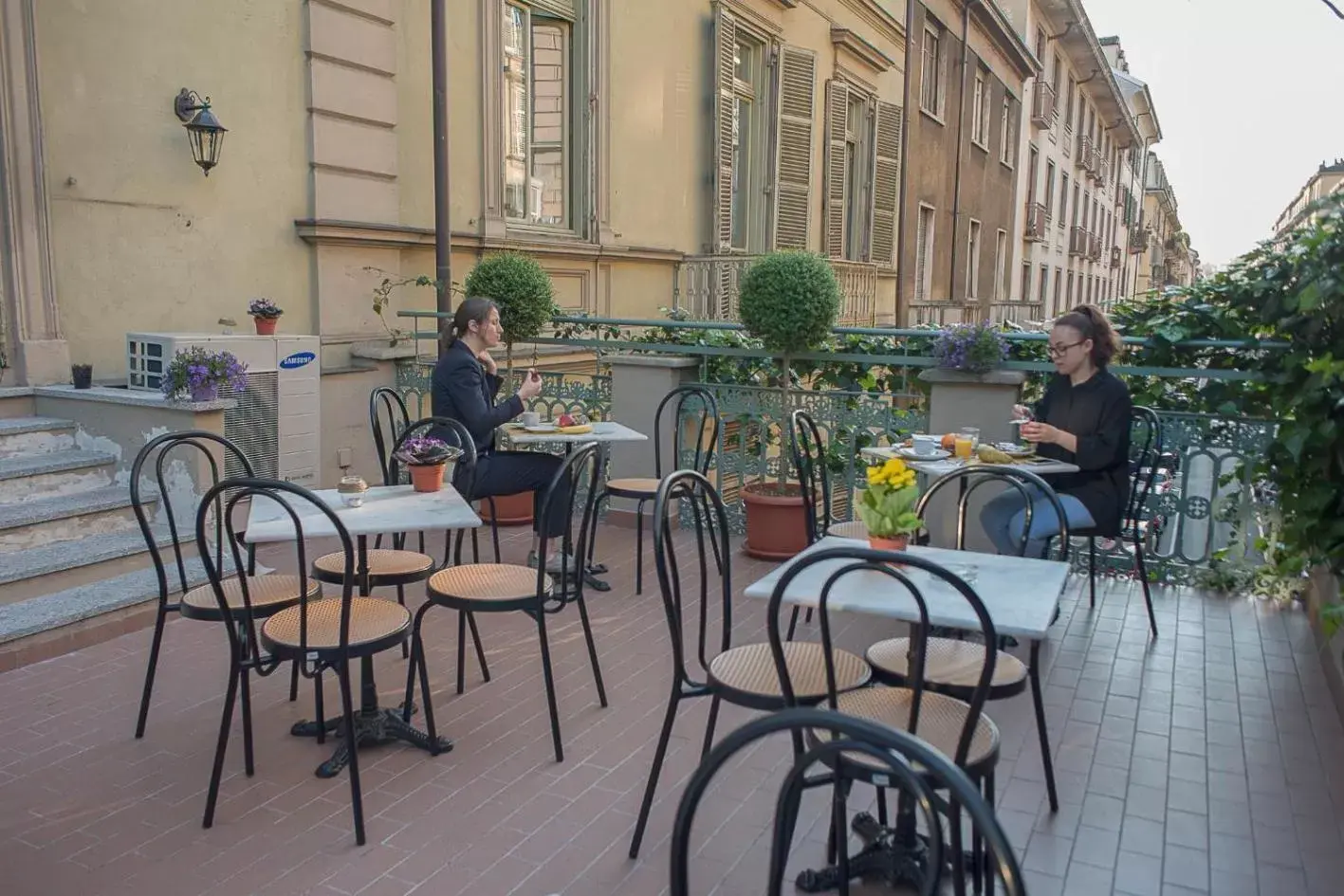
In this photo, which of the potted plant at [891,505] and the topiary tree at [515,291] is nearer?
the potted plant at [891,505]

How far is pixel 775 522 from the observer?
5883mm

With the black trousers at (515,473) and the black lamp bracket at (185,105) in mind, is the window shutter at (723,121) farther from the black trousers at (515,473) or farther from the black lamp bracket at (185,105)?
the black trousers at (515,473)

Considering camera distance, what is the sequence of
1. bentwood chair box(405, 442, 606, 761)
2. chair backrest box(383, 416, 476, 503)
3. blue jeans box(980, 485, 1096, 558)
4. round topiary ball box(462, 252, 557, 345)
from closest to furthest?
bentwood chair box(405, 442, 606, 761) < chair backrest box(383, 416, 476, 503) < blue jeans box(980, 485, 1096, 558) < round topiary ball box(462, 252, 557, 345)

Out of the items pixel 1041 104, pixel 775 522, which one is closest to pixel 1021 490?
pixel 775 522

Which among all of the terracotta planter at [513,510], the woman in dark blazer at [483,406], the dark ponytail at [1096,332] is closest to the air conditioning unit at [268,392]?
the terracotta planter at [513,510]

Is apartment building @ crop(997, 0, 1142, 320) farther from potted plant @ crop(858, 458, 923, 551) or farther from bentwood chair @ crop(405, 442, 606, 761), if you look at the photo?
→ potted plant @ crop(858, 458, 923, 551)

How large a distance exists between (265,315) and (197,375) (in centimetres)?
121

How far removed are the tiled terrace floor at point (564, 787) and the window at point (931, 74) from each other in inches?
584

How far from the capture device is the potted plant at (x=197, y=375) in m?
5.05

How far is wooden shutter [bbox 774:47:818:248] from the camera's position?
1247 centimetres

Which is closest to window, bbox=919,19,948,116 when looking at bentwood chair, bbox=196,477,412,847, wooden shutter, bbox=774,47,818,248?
wooden shutter, bbox=774,47,818,248

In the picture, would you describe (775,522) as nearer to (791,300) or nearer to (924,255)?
(791,300)

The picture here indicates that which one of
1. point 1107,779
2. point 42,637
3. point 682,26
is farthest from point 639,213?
point 1107,779

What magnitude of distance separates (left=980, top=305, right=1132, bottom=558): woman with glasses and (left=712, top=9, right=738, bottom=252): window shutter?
23.6 ft
